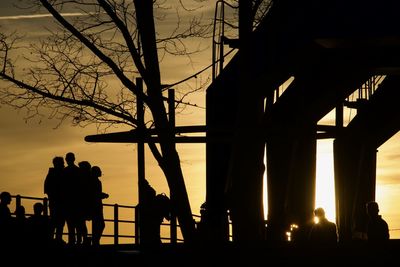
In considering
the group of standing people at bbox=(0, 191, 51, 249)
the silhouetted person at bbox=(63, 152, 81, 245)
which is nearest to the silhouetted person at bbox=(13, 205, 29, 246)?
the group of standing people at bbox=(0, 191, 51, 249)

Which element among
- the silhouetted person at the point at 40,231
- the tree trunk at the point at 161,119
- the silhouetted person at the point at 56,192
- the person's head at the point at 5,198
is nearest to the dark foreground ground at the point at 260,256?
the silhouetted person at the point at 40,231

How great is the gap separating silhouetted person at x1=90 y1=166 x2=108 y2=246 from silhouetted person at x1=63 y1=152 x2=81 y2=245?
0.24 metres

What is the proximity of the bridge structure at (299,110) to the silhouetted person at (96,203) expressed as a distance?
1889 millimetres

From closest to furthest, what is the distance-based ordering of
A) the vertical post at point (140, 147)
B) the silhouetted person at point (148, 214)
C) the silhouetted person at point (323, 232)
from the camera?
the silhouetted person at point (323, 232) → the vertical post at point (140, 147) → the silhouetted person at point (148, 214)

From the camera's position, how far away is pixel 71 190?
1812 cm

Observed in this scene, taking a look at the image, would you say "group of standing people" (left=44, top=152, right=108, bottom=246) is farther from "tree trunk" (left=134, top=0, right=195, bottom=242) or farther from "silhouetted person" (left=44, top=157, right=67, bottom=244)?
"tree trunk" (left=134, top=0, right=195, bottom=242)

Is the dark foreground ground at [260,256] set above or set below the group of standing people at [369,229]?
below

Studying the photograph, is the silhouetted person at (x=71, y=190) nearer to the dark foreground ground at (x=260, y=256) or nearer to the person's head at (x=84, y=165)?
the person's head at (x=84, y=165)

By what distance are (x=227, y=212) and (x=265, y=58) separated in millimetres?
7602

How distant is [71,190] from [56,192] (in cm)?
27

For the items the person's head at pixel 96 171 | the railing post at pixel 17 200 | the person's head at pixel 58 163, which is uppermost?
the person's head at pixel 58 163

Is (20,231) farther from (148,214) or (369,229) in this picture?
(148,214)

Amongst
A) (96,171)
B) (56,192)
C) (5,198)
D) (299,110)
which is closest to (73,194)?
(56,192)

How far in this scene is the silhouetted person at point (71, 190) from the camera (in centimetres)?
1798
